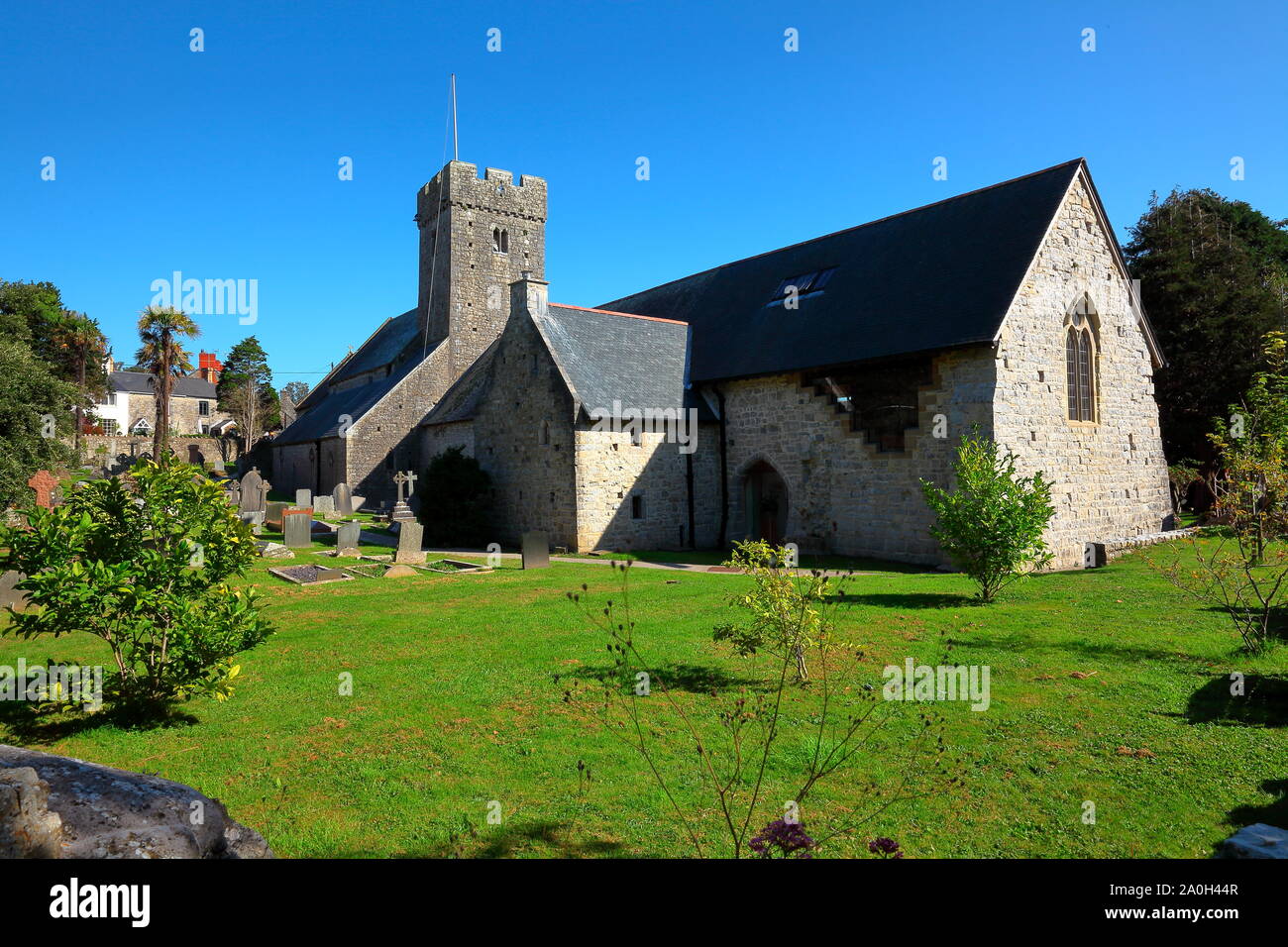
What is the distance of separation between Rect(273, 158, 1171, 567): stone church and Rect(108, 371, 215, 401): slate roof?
219ft

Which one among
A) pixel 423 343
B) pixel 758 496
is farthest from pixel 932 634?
pixel 423 343

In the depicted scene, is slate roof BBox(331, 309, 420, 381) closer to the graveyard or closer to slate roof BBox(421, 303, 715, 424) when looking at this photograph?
slate roof BBox(421, 303, 715, 424)

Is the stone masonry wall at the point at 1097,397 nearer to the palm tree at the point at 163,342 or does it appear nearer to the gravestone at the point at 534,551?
the gravestone at the point at 534,551

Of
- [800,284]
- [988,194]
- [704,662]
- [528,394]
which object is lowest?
[704,662]

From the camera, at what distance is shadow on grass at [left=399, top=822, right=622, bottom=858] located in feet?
15.0

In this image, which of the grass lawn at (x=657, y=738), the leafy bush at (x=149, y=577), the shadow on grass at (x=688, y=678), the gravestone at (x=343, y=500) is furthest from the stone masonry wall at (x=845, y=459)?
the gravestone at (x=343, y=500)

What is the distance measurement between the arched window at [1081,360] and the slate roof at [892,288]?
9.32 ft

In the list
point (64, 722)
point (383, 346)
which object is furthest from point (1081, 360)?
point (383, 346)

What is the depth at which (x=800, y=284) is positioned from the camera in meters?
23.7

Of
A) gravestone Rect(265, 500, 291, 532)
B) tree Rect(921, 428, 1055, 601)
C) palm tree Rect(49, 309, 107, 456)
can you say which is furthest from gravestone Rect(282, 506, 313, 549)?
palm tree Rect(49, 309, 107, 456)

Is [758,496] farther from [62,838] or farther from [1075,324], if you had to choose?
[62,838]

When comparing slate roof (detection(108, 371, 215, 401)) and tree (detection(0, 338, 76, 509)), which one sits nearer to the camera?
tree (detection(0, 338, 76, 509))

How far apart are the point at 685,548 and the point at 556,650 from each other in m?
13.3

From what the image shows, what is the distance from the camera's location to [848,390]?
19.5m
